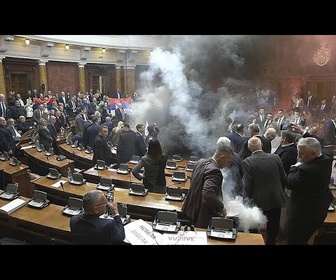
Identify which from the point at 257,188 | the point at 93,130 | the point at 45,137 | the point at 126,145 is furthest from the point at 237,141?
the point at 45,137

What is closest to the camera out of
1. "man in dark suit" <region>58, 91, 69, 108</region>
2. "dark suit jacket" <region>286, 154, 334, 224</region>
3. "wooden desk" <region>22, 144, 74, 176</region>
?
"dark suit jacket" <region>286, 154, 334, 224</region>

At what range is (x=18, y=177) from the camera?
6266 millimetres

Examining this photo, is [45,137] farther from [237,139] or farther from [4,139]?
[237,139]

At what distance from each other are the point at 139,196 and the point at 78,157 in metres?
4.12

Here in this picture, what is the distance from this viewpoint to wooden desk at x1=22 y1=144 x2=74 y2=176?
6.97 meters

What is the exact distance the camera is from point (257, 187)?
11.9 feet

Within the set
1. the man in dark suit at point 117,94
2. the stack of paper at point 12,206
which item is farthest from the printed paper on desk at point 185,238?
the man in dark suit at point 117,94

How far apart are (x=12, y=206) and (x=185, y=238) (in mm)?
2581

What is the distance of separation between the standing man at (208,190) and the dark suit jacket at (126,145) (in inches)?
151

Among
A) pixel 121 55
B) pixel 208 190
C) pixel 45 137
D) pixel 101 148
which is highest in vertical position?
pixel 121 55

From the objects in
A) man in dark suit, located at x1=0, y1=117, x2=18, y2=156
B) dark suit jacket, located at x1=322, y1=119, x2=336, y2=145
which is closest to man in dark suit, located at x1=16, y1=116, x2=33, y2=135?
man in dark suit, located at x1=0, y1=117, x2=18, y2=156

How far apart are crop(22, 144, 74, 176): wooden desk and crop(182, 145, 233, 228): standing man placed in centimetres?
432

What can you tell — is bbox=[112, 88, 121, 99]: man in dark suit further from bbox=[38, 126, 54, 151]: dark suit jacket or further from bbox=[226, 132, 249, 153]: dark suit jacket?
bbox=[226, 132, 249, 153]: dark suit jacket
